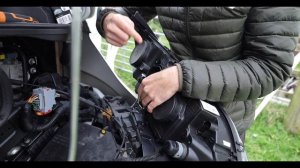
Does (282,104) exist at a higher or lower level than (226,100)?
lower

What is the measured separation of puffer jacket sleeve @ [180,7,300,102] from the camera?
95 centimetres

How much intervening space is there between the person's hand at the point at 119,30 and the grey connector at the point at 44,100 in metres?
0.25

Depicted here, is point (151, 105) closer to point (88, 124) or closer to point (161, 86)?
point (161, 86)

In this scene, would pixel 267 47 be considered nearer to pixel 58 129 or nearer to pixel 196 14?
pixel 196 14

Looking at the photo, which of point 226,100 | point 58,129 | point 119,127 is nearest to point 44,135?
point 58,129

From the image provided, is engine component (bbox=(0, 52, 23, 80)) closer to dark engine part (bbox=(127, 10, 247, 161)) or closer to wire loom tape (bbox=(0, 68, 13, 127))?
wire loom tape (bbox=(0, 68, 13, 127))

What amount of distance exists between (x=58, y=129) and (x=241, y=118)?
2.13 ft

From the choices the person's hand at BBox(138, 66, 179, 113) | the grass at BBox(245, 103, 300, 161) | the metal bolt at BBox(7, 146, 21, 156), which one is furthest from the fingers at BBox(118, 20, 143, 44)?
the grass at BBox(245, 103, 300, 161)

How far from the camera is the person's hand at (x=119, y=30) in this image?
3.23 feet

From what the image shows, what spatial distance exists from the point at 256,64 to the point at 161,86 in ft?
1.01

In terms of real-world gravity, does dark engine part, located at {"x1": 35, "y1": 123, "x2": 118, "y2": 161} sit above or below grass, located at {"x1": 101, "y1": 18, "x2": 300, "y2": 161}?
above

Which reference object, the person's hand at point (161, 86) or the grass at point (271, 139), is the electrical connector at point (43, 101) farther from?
the grass at point (271, 139)

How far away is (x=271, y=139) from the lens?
2.84m

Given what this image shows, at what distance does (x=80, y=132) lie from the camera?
974 mm
